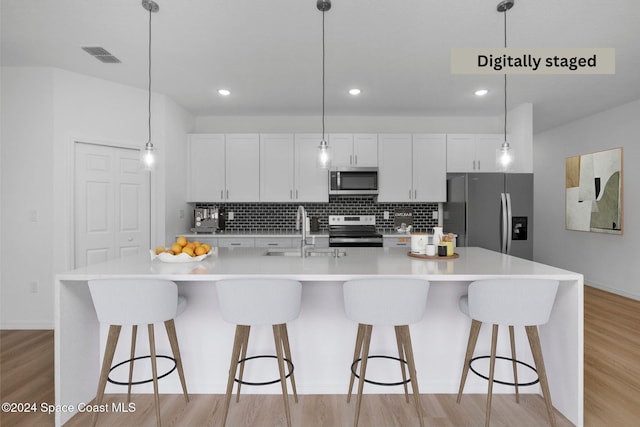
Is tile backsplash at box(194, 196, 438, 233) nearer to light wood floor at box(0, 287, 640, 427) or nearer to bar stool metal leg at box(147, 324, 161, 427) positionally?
light wood floor at box(0, 287, 640, 427)

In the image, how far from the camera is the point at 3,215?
139 inches

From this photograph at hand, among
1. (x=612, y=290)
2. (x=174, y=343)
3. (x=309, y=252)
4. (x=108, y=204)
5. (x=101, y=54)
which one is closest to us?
(x=174, y=343)

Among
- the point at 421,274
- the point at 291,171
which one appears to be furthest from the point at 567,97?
the point at 421,274

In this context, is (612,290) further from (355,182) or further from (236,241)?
(236,241)

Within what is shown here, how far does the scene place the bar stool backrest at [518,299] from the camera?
1879 millimetres

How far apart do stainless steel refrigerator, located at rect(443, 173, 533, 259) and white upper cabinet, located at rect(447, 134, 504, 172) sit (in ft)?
1.56

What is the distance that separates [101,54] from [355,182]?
3.12 meters

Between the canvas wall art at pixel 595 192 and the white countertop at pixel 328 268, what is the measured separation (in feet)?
Answer: 11.8

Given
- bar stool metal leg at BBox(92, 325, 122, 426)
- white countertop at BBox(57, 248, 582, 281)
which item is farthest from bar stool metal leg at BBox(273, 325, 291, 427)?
bar stool metal leg at BBox(92, 325, 122, 426)

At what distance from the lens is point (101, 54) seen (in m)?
3.22

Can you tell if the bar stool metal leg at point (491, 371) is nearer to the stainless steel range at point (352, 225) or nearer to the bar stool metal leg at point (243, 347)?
the bar stool metal leg at point (243, 347)

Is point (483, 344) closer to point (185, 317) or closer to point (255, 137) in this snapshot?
point (185, 317)

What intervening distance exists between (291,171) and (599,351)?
12.5ft

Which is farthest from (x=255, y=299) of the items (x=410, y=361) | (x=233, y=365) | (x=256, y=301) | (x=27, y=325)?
(x=27, y=325)
